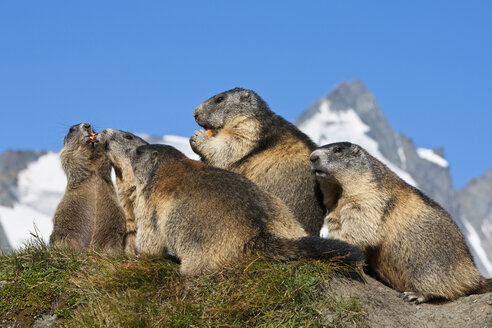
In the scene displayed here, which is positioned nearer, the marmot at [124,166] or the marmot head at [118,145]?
the marmot at [124,166]

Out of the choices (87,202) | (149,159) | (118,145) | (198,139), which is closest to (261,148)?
(198,139)

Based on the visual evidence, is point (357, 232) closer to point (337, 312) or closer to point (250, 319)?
point (337, 312)

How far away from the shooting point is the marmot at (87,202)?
37.7 ft

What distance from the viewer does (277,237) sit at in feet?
30.2

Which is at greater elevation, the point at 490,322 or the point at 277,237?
the point at 277,237

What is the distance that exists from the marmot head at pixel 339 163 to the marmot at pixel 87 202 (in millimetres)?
3595

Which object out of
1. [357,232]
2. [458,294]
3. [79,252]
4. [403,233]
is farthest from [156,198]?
[458,294]

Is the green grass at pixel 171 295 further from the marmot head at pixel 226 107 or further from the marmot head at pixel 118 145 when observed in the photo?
the marmot head at pixel 226 107

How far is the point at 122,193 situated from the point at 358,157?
169 inches

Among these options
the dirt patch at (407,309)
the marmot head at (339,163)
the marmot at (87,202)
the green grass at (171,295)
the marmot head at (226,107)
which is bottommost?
the dirt patch at (407,309)

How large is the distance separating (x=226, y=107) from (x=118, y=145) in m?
2.17

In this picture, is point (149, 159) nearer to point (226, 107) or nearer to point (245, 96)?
point (226, 107)

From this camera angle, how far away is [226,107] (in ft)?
42.0

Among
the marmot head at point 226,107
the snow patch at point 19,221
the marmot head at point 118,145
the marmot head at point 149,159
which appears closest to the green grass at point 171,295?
the marmot head at point 149,159
